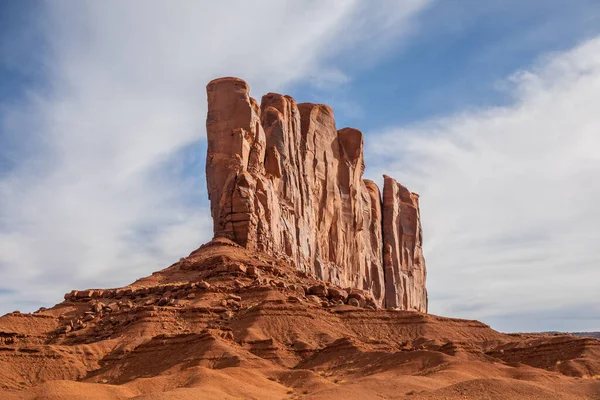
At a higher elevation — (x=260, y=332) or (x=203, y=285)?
(x=203, y=285)

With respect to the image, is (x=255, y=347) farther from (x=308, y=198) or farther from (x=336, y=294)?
(x=308, y=198)

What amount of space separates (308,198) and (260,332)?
40.7 metres

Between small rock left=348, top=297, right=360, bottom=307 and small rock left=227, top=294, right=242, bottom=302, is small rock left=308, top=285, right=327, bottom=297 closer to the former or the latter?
small rock left=348, top=297, right=360, bottom=307

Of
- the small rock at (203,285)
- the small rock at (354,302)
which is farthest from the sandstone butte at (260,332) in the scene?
the small rock at (354,302)

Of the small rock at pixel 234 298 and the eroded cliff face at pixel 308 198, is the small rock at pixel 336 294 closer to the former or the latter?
the eroded cliff face at pixel 308 198

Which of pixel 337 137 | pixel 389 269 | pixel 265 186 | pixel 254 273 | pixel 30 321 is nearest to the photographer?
pixel 30 321

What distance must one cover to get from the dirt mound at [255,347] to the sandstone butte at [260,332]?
119 millimetres

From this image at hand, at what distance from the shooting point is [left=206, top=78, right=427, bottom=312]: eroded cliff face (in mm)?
76375

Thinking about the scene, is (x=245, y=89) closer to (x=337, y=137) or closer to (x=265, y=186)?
(x=265, y=186)

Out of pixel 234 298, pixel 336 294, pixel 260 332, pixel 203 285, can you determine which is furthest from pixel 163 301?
pixel 336 294

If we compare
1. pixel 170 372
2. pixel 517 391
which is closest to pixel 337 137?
pixel 170 372

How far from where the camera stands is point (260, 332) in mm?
56031

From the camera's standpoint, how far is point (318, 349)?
5506 cm

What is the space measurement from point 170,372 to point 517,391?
19314 millimetres
